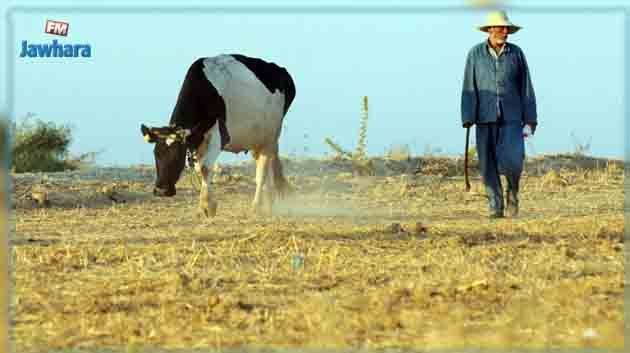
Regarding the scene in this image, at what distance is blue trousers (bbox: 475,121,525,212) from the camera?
11664mm

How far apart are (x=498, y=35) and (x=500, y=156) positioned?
1.17 metres

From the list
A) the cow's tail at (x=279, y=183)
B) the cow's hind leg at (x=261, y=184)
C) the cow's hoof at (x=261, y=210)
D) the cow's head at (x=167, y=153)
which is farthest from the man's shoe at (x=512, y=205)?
the cow's head at (x=167, y=153)

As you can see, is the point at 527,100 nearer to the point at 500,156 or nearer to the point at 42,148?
the point at 500,156

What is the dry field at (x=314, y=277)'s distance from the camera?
604 centimetres

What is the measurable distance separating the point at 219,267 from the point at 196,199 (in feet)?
20.7

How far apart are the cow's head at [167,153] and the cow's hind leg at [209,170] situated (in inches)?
12.6

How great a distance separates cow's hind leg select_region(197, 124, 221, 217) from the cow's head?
321mm

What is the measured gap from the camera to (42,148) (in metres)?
19.4

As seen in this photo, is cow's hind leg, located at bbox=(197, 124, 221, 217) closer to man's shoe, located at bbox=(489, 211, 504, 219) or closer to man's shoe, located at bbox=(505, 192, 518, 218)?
man's shoe, located at bbox=(489, 211, 504, 219)

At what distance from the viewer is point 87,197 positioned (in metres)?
13.9

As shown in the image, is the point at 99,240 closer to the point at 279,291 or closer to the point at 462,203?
the point at 279,291

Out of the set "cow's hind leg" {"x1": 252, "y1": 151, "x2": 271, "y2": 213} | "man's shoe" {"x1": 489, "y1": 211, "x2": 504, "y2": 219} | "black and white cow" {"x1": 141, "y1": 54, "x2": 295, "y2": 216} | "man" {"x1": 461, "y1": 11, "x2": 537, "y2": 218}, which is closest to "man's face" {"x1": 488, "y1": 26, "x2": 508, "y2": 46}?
"man" {"x1": 461, "y1": 11, "x2": 537, "y2": 218}

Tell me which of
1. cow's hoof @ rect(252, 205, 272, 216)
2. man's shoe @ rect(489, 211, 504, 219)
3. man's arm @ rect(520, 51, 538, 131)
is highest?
man's arm @ rect(520, 51, 538, 131)

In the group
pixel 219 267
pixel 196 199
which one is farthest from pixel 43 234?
pixel 196 199
